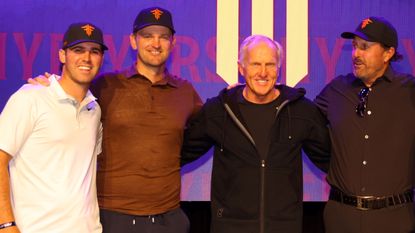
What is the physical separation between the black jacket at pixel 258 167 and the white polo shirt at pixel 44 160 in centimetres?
82

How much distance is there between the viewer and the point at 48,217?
2572mm

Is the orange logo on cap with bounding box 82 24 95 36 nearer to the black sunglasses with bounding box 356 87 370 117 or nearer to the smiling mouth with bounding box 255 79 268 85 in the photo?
the smiling mouth with bounding box 255 79 268 85

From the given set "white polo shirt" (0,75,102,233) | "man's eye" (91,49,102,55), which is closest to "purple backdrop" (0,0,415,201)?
"man's eye" (91,49,102,55)

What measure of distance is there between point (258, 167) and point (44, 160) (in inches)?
44.3

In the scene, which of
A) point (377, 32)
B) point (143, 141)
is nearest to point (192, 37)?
point (143, 141)

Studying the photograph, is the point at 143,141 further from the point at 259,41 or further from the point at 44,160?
the point at 259,41

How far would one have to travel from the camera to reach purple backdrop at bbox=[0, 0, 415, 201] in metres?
3.97

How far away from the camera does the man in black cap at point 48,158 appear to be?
2.49 meters

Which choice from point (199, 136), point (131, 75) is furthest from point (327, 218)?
point (131, 75)

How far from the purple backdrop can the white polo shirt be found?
1414 mm

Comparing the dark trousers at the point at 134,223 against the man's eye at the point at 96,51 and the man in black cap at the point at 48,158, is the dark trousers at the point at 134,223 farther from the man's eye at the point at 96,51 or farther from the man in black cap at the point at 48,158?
the man's eye at the point at 96,51

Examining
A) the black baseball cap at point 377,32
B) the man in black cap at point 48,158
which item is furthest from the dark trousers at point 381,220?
the man in black cap at point 48,158

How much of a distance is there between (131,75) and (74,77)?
18.6 inches

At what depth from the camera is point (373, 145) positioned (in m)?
3.13
